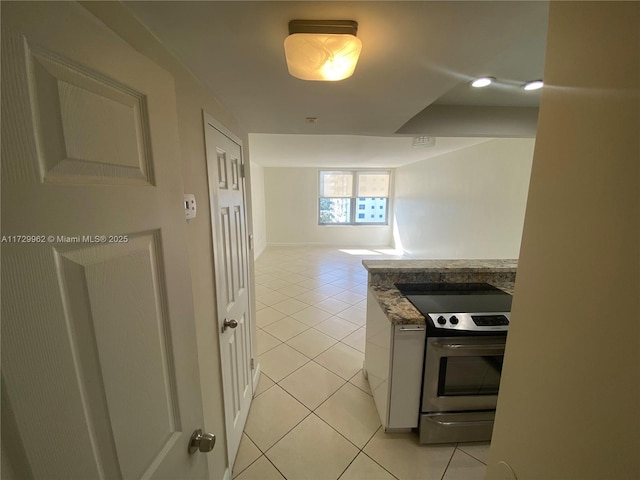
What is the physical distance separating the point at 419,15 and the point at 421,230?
5.20 m

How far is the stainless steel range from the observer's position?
1.43m

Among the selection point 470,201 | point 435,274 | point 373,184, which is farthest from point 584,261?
point 373,184

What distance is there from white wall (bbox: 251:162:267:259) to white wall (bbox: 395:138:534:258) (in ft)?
12.2

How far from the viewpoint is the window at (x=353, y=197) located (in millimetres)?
6887

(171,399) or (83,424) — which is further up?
(83,424)

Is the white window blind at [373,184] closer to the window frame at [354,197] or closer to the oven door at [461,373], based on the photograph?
the window frame at [354,197]

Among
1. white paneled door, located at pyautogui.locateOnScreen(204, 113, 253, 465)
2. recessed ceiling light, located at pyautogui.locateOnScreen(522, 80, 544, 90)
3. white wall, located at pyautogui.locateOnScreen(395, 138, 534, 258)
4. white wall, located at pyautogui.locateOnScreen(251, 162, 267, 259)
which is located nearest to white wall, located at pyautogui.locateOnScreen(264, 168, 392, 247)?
white wall, located at pyautogui.locateOnScreen(251, 162, 267, 259)

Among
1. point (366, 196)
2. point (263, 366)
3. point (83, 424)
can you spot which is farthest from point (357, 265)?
point (83, 424)

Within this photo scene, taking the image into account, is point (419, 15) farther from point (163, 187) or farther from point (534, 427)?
point (534, 427)

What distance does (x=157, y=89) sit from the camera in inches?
24.4

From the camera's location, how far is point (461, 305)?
161 centimetres

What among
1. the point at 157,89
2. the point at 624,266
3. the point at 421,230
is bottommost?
the point at 421,230

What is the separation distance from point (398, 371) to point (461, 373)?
0.39 meters

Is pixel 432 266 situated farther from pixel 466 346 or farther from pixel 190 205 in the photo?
pixel 190 205
